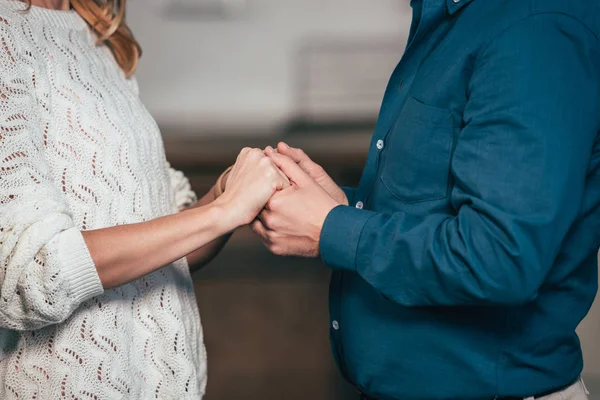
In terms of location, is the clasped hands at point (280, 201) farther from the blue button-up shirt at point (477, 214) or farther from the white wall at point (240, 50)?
the white wall at point (240, 50)

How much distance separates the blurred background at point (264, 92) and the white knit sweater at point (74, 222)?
1.74m

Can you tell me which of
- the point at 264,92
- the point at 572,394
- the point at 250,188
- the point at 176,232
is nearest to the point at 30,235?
the point at 176,232

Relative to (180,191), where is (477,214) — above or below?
above

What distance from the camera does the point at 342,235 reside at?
1085 mm

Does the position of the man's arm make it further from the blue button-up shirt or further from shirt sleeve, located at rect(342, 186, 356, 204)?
shirt sleeve, located at rect(342, 186, 356, 204)

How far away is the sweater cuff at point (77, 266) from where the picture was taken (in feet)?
3.34

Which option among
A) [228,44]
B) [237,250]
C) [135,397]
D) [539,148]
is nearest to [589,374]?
[539,148]

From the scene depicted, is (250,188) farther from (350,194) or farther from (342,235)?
(350,194)

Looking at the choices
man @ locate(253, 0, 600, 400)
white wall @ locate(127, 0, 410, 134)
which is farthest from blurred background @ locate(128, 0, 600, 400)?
man @ locate(253, 0, 600, 400)

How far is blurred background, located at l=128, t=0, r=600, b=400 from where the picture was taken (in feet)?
10.3

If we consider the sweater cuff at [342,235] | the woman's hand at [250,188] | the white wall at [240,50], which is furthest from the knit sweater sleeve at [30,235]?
the white wall at [240,50]

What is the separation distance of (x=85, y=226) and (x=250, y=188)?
0.98ft

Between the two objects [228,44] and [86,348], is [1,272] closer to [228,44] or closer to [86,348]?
[86,348]

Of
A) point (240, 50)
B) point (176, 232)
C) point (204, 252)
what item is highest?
point (176, 232)
